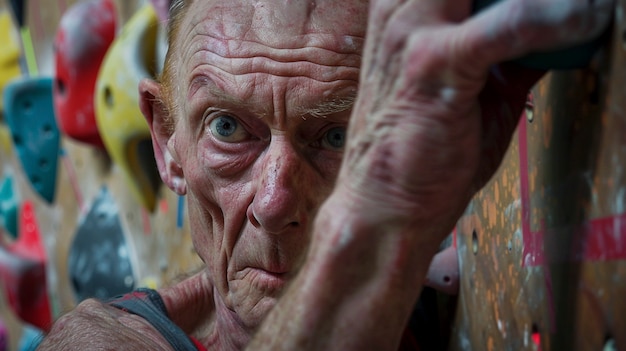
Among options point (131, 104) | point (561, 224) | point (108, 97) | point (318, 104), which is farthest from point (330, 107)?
point (108, 97)

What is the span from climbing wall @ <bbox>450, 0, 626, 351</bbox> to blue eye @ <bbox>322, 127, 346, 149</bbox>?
191 mm

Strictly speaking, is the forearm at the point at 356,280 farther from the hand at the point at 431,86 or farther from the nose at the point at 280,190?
the nose at the point at 280,190

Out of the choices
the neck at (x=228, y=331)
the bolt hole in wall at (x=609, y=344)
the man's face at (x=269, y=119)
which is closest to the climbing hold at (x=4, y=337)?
the neck at (x=228, y=331)

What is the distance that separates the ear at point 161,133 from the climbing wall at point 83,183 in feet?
2.40

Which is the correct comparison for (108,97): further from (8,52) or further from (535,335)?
(535,335)

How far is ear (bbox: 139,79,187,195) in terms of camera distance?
1.24 m

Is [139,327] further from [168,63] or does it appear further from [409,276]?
[409,276]

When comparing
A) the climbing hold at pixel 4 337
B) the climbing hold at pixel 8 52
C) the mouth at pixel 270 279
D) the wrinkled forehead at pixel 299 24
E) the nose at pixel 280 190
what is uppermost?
the climbing hold at pixel 8 52

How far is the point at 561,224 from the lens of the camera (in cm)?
86

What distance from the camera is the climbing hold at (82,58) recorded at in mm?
2506

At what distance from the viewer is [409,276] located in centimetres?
71

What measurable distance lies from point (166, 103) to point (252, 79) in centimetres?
25

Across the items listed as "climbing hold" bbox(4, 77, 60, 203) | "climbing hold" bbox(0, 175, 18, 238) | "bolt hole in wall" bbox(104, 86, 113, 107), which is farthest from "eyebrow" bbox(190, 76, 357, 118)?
"climbing hold" bbox(0, 175, 18, 238)

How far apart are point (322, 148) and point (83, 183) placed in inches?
74.8
